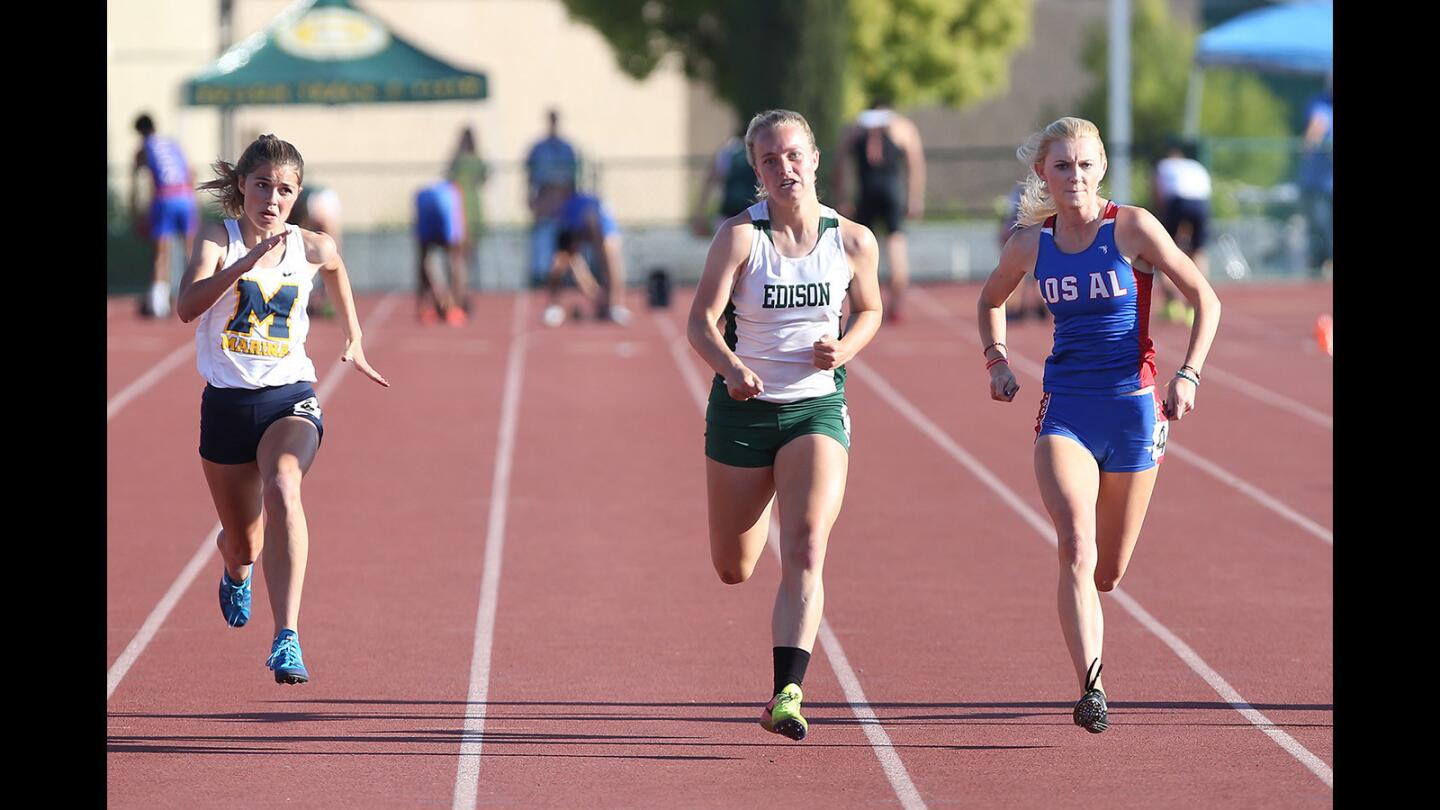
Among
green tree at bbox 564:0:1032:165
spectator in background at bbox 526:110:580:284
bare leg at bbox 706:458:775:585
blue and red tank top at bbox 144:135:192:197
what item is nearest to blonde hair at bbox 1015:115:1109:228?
bare leg at bbox 706:458:775:585

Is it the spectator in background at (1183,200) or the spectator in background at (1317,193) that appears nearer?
the spectator in background at (1183,200)

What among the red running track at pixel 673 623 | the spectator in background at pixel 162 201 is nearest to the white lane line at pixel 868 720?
the red running track at pixel 673 623

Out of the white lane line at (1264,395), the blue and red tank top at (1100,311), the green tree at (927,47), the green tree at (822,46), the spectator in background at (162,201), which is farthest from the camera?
the green tree at (927,47)

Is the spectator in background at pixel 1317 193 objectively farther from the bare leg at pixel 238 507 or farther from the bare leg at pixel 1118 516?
the bare leg at pixel 238 507

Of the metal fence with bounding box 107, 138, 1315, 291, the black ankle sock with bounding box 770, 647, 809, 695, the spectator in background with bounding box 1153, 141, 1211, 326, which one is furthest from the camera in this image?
the metal fence with bounding box 107, 138, 1315, 291

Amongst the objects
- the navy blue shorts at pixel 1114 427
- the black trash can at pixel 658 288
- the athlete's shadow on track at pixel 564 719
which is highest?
the black trash can at pixel 658 288

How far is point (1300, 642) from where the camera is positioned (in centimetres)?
808

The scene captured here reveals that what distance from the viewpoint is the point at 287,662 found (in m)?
6.57

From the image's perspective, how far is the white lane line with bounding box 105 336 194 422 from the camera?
582 inches

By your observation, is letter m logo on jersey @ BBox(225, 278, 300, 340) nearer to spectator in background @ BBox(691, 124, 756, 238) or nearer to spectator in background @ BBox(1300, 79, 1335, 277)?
spectator in background @ BBox(691, 124, 756, 238)

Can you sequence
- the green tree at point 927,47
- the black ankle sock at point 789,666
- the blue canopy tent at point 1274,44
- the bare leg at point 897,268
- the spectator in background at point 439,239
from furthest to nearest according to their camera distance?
the green tree at point 927,47 < the blue canopy tent at point 1274,44 < the bare leg at point 897,268 < the spectator in background at point 439,239 < the black ankle sock at point 789,666

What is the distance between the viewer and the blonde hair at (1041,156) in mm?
6363
